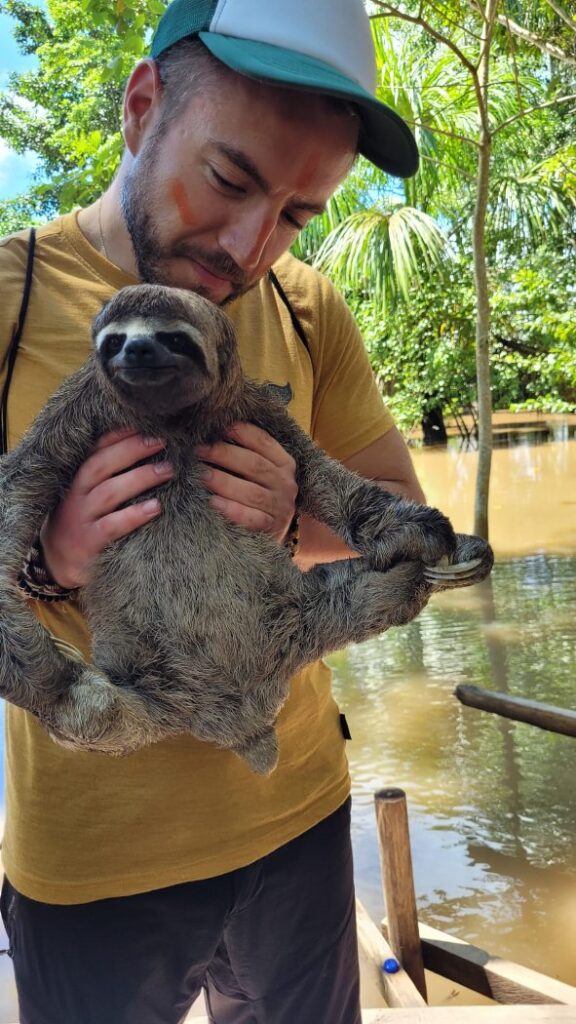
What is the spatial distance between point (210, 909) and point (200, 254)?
5.13 feet

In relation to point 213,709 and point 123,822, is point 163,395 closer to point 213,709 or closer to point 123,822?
point 213,709

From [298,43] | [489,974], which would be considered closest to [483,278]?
[489,974]

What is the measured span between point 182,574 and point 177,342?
1.68ft

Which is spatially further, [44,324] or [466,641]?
[466,641]

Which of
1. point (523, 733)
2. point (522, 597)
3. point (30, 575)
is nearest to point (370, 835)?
point (523, 733)

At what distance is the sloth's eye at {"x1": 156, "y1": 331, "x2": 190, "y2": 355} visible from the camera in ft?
5.82

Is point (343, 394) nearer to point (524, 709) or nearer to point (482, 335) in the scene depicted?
point (524, 709)

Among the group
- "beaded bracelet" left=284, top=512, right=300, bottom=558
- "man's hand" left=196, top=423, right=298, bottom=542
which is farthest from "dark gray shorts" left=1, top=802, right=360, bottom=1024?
"man's hand" left=196, top=423, right=298, bottom=542

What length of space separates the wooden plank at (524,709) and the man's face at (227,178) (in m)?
3.88

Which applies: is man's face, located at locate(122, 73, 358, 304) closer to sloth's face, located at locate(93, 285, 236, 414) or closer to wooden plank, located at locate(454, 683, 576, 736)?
sloth's face, located at locate(93, 285, 236, 414)

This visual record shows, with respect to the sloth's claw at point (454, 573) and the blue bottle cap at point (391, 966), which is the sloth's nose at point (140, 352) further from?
the blue bottle cap at point (391, 966)

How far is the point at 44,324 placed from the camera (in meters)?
1.92

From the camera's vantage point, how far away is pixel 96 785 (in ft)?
6.18

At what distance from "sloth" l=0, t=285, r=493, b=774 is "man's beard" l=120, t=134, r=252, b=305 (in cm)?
10
